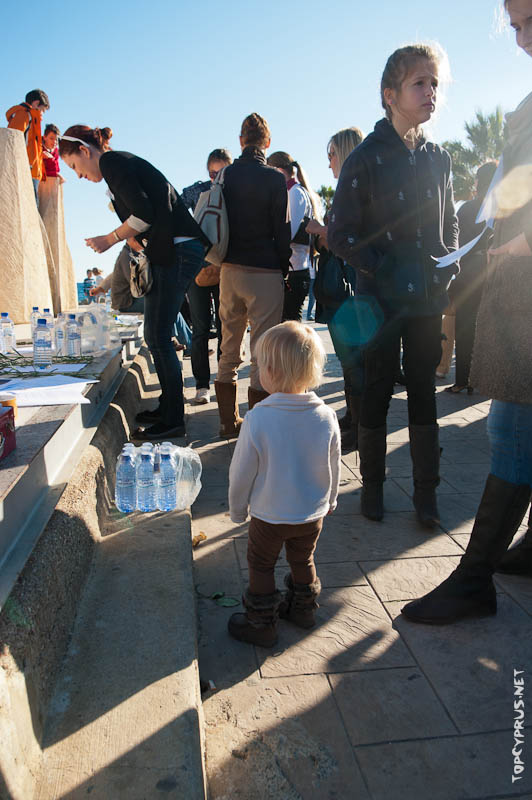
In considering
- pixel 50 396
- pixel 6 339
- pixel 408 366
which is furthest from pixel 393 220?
pixel 6 339

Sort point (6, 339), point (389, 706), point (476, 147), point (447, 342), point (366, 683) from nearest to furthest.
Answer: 1. point (389, 706)
2. point (366, 683)
3. point (6, 339)
4. point (447, 342)
5. point (476, 147)

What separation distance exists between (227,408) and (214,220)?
1.43m

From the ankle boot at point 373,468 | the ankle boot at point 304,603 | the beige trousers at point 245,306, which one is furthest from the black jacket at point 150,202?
the ankle boot at point 304,603

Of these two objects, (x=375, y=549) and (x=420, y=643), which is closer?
(x=420, y=643)

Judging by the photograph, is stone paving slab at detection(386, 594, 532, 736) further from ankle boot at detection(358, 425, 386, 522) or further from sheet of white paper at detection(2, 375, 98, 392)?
sheet of white paper at detection(2, 375, 98, 392)

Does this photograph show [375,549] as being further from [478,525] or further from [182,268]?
[182,268]

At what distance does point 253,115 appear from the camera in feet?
14.4

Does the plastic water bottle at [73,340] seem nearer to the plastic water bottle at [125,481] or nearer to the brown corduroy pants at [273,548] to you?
the plastic water bottle at [125,481]

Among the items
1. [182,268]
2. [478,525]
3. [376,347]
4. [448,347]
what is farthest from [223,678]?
[448,347]

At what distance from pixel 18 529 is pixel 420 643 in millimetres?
1518

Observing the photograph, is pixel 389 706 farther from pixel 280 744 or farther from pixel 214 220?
pixel 214 220

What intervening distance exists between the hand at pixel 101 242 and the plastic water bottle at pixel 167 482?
1.63 m

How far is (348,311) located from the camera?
360 cm

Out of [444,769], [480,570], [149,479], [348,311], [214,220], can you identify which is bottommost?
[444,769]
